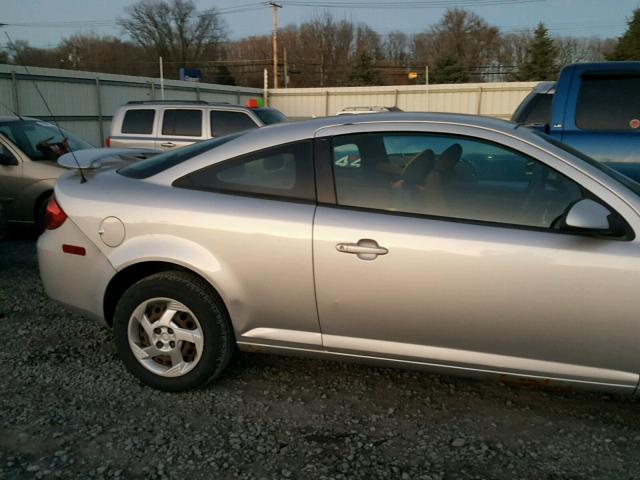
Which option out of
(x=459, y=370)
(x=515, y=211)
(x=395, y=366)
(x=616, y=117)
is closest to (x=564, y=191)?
(x=515, y=211)

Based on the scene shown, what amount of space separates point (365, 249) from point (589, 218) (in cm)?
102

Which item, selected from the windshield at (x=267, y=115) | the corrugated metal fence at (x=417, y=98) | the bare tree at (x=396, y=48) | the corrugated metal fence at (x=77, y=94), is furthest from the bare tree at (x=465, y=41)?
the windshield at (x=267, y=115)

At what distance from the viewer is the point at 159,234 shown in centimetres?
296

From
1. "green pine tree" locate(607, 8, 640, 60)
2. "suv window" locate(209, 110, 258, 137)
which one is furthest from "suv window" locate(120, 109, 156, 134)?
"green pine tree" locate(607, 8, 640, 60)

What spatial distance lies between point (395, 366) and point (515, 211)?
1.00 m

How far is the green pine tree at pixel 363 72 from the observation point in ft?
172

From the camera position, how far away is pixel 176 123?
389 inches

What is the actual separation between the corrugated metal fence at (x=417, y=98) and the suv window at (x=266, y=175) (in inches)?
969

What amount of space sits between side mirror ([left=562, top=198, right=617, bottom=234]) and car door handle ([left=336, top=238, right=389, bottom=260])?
0.85m

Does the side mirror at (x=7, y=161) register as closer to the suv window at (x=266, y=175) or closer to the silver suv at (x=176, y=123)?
the silver suv at (x=176, y=123)

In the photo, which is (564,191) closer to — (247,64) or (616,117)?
(616,117)

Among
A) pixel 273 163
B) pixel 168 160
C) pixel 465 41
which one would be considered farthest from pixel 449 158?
pixel 465 41

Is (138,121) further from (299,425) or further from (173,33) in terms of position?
(173,33)

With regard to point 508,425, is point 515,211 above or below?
above
